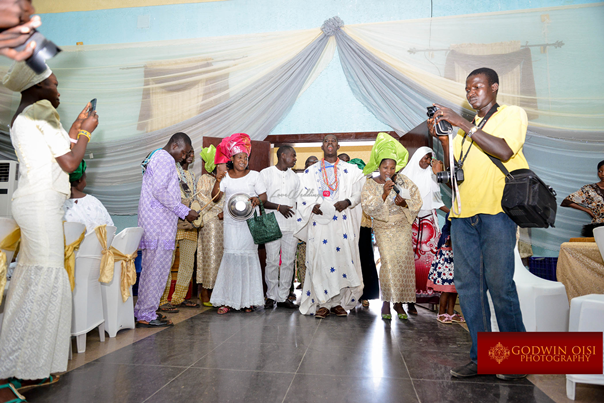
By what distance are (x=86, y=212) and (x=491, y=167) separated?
287 cm

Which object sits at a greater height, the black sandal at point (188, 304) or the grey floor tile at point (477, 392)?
the grey floor tile at point (477, 392)

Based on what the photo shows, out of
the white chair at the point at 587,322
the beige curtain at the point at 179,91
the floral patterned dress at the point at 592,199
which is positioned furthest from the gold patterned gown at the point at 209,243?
the floral patterned dress at the point at 592,199

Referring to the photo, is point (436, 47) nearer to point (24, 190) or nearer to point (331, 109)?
point (331, 109)

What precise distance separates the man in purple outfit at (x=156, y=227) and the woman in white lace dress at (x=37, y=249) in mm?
1333

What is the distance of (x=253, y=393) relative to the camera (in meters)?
1.97

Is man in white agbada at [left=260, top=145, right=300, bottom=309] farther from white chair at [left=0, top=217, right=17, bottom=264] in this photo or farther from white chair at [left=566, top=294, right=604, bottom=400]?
white chair at [left=566, top=294, right=604, bottom=400]

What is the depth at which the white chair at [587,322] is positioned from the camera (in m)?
1.90

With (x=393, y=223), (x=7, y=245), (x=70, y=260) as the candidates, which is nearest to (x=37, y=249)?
(x=7, y=245)

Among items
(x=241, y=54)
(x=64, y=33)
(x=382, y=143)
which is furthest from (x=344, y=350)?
(x=64, y=33)

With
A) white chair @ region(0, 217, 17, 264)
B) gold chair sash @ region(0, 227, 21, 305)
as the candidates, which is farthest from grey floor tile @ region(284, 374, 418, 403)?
white chair @ region(0, 217, 17, 264)

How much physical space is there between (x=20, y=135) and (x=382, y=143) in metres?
2.99

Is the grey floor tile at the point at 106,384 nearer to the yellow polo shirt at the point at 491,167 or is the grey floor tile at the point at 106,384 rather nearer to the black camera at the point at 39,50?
the black camera at the point at 39,50

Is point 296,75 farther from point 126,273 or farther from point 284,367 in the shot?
point 284,367

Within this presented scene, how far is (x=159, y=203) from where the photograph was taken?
351 centimetres
